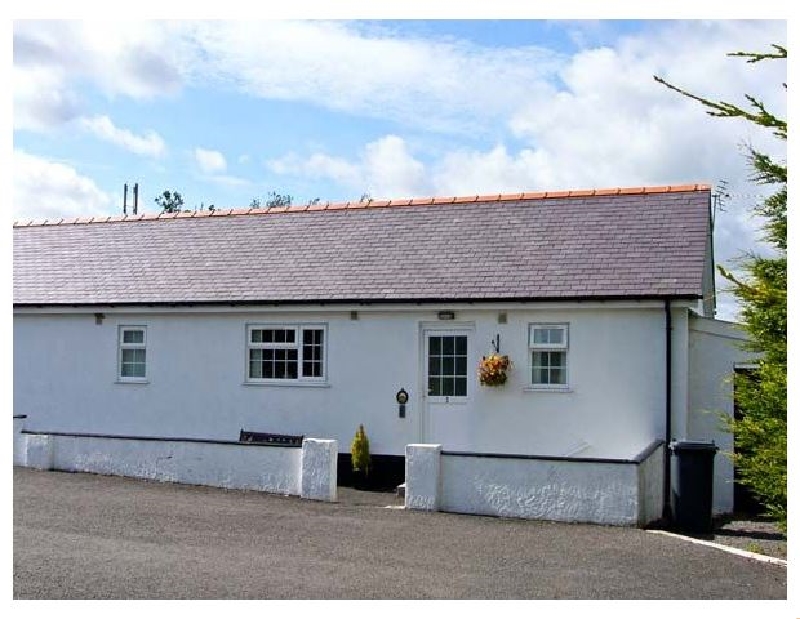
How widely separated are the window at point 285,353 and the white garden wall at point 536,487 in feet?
14.1

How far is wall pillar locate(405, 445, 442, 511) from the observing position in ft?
44.9

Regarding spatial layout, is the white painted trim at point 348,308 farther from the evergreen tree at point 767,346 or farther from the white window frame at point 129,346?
the evergreen tree at point 767,346

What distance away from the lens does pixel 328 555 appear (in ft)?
35.4

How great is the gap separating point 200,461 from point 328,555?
532 cm

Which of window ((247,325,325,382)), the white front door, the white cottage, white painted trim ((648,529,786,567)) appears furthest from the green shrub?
white painted trim ((648,529,786,567))

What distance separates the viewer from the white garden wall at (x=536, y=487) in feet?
42.2

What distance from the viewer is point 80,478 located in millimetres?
15984

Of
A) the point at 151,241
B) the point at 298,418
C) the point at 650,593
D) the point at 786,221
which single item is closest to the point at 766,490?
the point at 650,593

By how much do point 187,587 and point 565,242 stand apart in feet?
32.5

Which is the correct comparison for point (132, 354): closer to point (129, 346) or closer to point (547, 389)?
point (129, 346)

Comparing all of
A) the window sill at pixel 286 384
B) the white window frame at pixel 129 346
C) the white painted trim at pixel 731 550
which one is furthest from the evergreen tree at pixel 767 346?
the white window frame at pixel 129 346

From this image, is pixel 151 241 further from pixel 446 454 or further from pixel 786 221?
A: pixel 786 221

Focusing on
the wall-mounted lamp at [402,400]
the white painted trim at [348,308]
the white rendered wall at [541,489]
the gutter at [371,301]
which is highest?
the gutter at [371,301]

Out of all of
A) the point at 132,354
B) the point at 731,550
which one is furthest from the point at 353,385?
the point at 731,550
